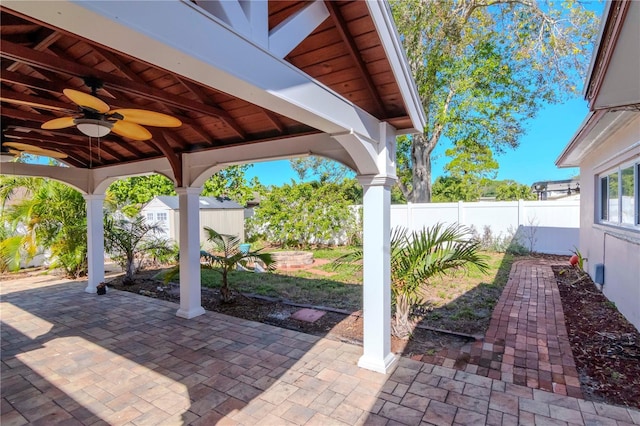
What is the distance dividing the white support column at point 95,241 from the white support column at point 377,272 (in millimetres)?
6253

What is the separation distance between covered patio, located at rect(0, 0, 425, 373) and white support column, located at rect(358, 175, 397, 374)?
0.04 feet

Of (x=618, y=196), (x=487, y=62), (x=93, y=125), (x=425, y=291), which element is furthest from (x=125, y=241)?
(x=487, y=62)

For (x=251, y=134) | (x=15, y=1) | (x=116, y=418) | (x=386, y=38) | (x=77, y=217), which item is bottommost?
(x=116, y=418)

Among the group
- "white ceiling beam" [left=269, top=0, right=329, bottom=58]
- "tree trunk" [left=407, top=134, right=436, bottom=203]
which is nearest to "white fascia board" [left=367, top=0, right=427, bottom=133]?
"white ceiling beam" [left=269, top=0, right=329, bottom=58]

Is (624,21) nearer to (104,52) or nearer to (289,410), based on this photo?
(289,410)

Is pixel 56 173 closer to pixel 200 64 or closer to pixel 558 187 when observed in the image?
pixel 200 64

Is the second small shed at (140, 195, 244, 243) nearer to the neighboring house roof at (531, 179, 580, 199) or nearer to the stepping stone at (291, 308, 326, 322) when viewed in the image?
the stepping stone at (291, 308, 326, 322)

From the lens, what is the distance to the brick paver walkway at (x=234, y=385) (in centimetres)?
278

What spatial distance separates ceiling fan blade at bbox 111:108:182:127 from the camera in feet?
9.41

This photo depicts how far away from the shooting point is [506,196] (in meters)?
28.1

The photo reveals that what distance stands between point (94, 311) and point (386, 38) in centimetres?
622

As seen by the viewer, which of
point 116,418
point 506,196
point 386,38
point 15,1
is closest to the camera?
point 15,1

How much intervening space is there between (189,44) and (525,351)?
14.9ft

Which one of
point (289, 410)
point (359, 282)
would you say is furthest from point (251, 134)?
point (359, 282)
